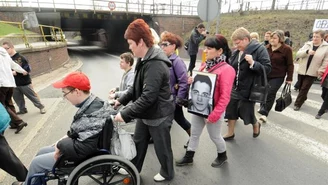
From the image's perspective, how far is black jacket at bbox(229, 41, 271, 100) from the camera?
2971 mm

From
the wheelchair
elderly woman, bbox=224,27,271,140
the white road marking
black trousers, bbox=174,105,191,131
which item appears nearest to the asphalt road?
the white road marking

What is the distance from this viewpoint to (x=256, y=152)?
321 cm

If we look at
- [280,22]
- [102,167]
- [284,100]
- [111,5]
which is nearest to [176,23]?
[111,5]

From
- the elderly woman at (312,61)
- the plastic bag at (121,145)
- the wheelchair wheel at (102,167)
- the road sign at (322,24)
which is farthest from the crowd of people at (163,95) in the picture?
the road sign at (322,24)

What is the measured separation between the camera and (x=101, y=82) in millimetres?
7734

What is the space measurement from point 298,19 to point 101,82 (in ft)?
62.4

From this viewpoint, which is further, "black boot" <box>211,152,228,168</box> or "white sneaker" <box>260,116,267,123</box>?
"white sneaker" <box>260,116,267,123</box>

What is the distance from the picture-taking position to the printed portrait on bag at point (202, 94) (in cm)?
240

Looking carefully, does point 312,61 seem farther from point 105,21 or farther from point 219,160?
point 105,21

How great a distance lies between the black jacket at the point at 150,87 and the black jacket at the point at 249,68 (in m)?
1.53

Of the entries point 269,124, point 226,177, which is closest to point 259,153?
point 226,177

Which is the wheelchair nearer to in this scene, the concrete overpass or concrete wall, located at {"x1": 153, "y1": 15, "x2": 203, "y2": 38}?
the concrete overpass

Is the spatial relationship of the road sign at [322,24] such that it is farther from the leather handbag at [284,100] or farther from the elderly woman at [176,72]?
the elderly woman at [176,72]

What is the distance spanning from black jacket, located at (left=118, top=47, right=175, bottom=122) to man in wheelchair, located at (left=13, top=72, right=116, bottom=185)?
0.84 ft
